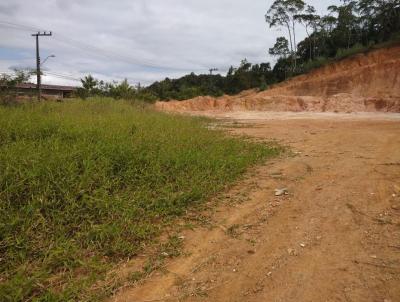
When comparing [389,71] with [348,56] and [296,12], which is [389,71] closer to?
[348,56]

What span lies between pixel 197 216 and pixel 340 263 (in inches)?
56.0

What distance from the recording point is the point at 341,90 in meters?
24.3

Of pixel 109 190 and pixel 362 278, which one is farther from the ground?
pixel 109 190

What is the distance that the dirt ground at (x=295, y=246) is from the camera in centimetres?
232

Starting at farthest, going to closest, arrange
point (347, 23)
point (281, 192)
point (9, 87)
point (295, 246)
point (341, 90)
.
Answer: point (347, 23) < point (341, 90) < point (9, 87) < point (281, 192) < point (295, 246)

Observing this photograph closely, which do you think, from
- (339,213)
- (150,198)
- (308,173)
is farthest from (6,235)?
(308,173)

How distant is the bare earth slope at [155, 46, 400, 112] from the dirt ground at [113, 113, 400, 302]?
18.3 metres

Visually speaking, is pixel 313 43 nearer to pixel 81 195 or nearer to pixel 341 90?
pixel 341 90

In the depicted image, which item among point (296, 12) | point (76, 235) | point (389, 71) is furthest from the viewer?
point (296, 12)

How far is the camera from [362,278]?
2.37m

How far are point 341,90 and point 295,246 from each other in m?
23.7

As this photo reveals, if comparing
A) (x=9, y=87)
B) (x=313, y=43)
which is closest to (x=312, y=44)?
(x=313, y=43)

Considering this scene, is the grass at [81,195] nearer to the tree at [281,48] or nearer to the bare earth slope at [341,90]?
the bare earth slope at [341,90]

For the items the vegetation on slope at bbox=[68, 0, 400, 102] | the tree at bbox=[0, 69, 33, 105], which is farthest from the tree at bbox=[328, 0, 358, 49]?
the tree at bbox=[0, 69, 33, 105]
